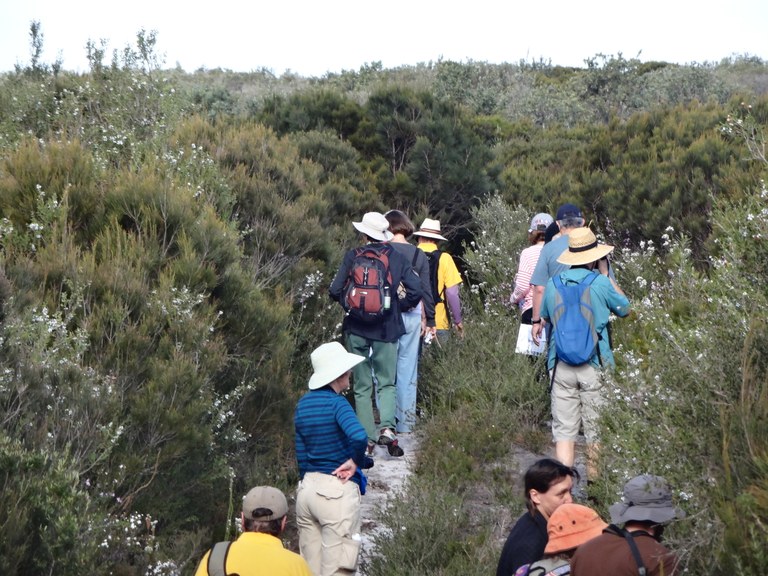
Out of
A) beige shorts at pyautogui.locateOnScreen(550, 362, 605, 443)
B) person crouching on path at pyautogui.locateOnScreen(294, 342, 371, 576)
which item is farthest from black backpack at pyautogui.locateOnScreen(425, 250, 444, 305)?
person crouching on path at pyautogui.locateOnScreen(294, 342, 371, 576)

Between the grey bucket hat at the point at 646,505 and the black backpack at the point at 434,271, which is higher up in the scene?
the grey bucket hat at the point at 646,505

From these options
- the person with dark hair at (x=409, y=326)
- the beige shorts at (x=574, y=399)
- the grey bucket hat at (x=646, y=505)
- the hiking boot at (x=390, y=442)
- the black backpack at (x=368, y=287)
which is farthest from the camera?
the person with dark hair at (x=409, y=326)

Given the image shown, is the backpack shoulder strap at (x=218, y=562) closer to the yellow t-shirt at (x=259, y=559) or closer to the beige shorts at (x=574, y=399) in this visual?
the yellow t-shirt at (x=259, y=559)

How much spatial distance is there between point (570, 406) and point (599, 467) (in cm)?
67

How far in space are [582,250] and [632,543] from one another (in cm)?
353

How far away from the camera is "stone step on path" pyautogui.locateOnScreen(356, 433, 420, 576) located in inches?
274

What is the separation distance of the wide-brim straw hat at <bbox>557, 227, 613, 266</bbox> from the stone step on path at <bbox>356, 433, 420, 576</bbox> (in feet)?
6.20

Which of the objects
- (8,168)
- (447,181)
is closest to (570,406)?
(8,168)

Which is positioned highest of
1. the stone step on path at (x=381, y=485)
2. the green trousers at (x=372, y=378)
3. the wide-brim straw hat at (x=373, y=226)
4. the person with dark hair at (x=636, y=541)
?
the wide-brim straw hat at (x=373, y=226)

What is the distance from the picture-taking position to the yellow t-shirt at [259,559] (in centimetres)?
429

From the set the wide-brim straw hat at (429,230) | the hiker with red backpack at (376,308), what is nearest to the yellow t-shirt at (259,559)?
the hiker with red backpack at (376,308)

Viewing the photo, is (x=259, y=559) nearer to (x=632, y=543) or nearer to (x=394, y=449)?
(x=632, y=543)

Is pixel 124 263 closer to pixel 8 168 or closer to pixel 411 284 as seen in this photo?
pixel 8 168

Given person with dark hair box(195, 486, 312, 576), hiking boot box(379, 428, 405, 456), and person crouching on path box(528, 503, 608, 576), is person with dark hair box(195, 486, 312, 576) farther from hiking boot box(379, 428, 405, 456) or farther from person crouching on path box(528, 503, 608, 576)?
hiking boot box(379, 428, 405, 456)
